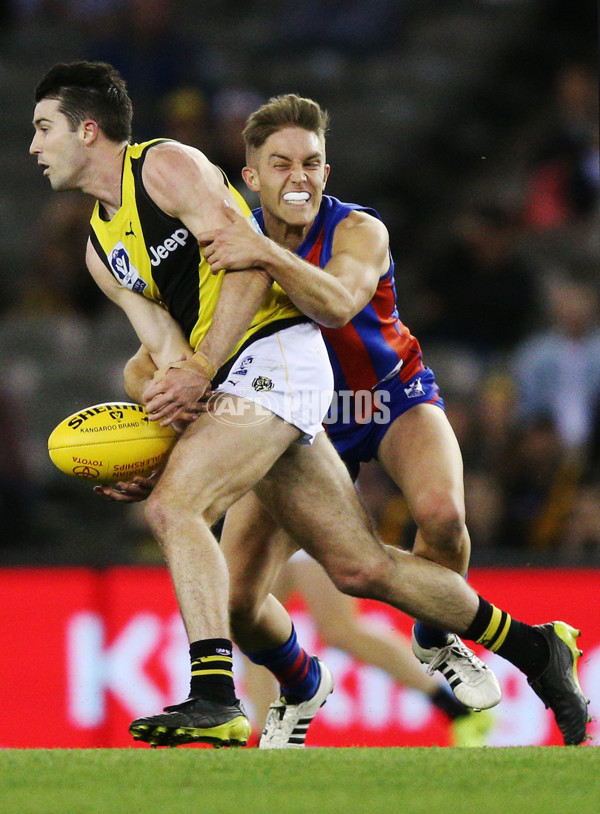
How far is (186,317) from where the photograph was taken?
4.56 metres

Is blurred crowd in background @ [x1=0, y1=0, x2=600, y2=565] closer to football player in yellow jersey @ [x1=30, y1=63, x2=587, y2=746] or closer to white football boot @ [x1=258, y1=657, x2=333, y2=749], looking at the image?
white football boot @ [x1=258, y1=657, x2=333, y2=749]

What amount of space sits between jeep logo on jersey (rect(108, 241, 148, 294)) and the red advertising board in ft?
9.68

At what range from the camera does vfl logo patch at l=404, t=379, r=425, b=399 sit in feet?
17.6

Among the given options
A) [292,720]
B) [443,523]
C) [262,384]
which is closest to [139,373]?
[262,384]

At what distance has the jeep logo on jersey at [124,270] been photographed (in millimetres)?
4555

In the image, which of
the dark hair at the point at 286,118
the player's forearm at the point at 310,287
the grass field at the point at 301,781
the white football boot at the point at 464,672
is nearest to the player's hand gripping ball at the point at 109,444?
the player's forearm at the point at 310,287

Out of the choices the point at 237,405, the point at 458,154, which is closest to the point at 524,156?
the point at 458,154

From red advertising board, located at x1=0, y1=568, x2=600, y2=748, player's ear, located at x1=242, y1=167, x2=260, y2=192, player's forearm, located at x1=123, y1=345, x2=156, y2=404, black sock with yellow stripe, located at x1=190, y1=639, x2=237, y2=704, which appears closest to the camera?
black sock with yellow stripe, located at x1=190, y1=639, x2=237, y2=704

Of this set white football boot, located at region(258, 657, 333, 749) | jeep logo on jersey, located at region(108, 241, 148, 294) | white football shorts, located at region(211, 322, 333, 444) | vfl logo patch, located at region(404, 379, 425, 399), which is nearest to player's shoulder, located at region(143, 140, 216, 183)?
jeep logo on jersey, located at region(108, 241, 148, 294)

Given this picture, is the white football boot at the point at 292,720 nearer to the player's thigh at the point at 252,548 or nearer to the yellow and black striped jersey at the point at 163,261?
the player's thigh at the point at 252,548

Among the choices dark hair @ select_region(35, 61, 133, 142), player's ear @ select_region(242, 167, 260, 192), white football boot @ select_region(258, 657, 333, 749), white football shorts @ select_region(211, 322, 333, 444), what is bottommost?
white football boot @ select_region(258, 657, 333, 749)

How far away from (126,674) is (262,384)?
326cm

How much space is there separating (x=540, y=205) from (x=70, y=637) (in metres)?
5.58

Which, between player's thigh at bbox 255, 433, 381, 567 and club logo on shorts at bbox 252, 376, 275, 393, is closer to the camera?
club logo on shorts at bbox 252, 376, 275, 393
